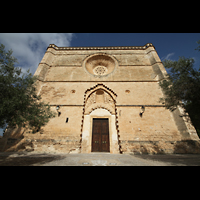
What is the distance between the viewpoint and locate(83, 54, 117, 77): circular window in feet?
38.7

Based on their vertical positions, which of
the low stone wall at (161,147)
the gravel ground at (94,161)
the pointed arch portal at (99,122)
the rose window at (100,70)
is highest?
the rose window at (100,70)

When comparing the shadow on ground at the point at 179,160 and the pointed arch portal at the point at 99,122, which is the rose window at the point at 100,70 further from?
the shadow on ground at the point at 179,160

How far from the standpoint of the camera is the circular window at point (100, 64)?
1180 centimetres

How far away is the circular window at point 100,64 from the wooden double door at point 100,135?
235 inches

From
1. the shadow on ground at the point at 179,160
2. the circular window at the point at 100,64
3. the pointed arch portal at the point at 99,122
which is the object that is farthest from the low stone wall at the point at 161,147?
the circular window at the point at 100,64

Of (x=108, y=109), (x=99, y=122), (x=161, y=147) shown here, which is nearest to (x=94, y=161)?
(x=99, y=122)

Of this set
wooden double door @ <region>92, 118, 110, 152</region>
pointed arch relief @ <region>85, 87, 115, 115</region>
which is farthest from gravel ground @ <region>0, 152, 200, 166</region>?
pointed arch relief @ <region>85, 87, 115, 115</region>

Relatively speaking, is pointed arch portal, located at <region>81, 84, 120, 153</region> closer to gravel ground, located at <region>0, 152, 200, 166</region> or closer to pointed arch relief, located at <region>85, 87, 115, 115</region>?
pointed arch relief, located at <region>85, 87, 115, 115</region>

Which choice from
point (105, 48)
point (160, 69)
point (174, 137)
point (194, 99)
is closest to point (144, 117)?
point (174, 137)

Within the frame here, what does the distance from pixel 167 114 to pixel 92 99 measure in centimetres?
643

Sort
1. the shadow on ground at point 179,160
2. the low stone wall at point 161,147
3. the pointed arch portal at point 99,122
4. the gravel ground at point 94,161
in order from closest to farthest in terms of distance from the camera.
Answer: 1. the gravel ground at point 94,161
2. the shadow on ground at point 179,160
3. the low stone wall at point 161,147
4. the pointed arch portal at point 99,122

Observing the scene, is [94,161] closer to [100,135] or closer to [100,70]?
[100,135]

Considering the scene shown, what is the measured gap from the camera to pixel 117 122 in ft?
26.2
